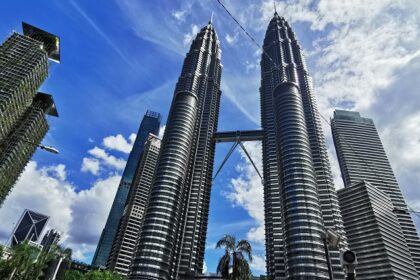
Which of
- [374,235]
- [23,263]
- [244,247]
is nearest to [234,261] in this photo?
[244,247]

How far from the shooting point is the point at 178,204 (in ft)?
491

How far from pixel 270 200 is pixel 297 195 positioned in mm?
42484

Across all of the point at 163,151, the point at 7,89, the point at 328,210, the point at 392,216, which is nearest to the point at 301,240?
the point at 328,210

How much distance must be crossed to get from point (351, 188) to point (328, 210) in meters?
51.5

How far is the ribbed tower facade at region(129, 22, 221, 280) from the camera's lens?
13112 cm

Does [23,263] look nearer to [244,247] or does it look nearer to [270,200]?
[244,247]

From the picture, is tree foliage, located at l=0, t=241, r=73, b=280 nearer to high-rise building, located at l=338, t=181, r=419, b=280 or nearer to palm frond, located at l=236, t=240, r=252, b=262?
palm frond, located at l=236, t=240, r=252, b=262

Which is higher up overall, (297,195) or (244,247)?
(297,195)

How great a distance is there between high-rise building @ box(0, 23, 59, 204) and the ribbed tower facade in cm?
6501

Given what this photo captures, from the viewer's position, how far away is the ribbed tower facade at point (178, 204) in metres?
131

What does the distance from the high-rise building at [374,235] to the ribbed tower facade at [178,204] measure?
88.5 metres

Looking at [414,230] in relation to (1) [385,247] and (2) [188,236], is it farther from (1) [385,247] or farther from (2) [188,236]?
(2) [188,236]

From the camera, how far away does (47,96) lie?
18425 centimetres

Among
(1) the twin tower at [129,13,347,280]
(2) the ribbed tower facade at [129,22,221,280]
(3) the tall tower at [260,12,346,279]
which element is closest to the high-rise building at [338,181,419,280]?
(1) the twin tower at [129,13,347,280]
